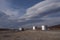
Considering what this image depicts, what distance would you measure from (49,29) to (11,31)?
2374 millimetres

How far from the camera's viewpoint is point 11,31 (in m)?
7.24

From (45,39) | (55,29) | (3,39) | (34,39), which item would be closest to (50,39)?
(45,39)

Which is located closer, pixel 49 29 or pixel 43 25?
pixel 43 25

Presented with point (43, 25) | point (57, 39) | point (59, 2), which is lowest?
point (57, 39)

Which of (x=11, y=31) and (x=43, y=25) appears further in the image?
(x=11, y=31)

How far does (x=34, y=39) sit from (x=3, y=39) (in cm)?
140

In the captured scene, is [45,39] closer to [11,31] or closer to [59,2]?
[59,2]

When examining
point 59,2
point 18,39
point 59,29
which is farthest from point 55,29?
point 18,39

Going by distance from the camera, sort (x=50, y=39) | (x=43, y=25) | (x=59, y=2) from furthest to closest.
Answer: (x=43, y=25), (x=59, y=2), (x=50, y=39)

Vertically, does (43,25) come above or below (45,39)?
above

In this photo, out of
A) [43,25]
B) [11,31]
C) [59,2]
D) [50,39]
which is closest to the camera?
[50,39]

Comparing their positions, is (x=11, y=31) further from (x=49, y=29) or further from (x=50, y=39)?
(x=50, y=39)

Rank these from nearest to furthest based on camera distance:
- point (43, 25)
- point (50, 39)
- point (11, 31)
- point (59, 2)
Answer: point (50, 39), point (59, 2), point (43, 25), point (11, 31)

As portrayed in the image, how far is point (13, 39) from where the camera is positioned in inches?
210
